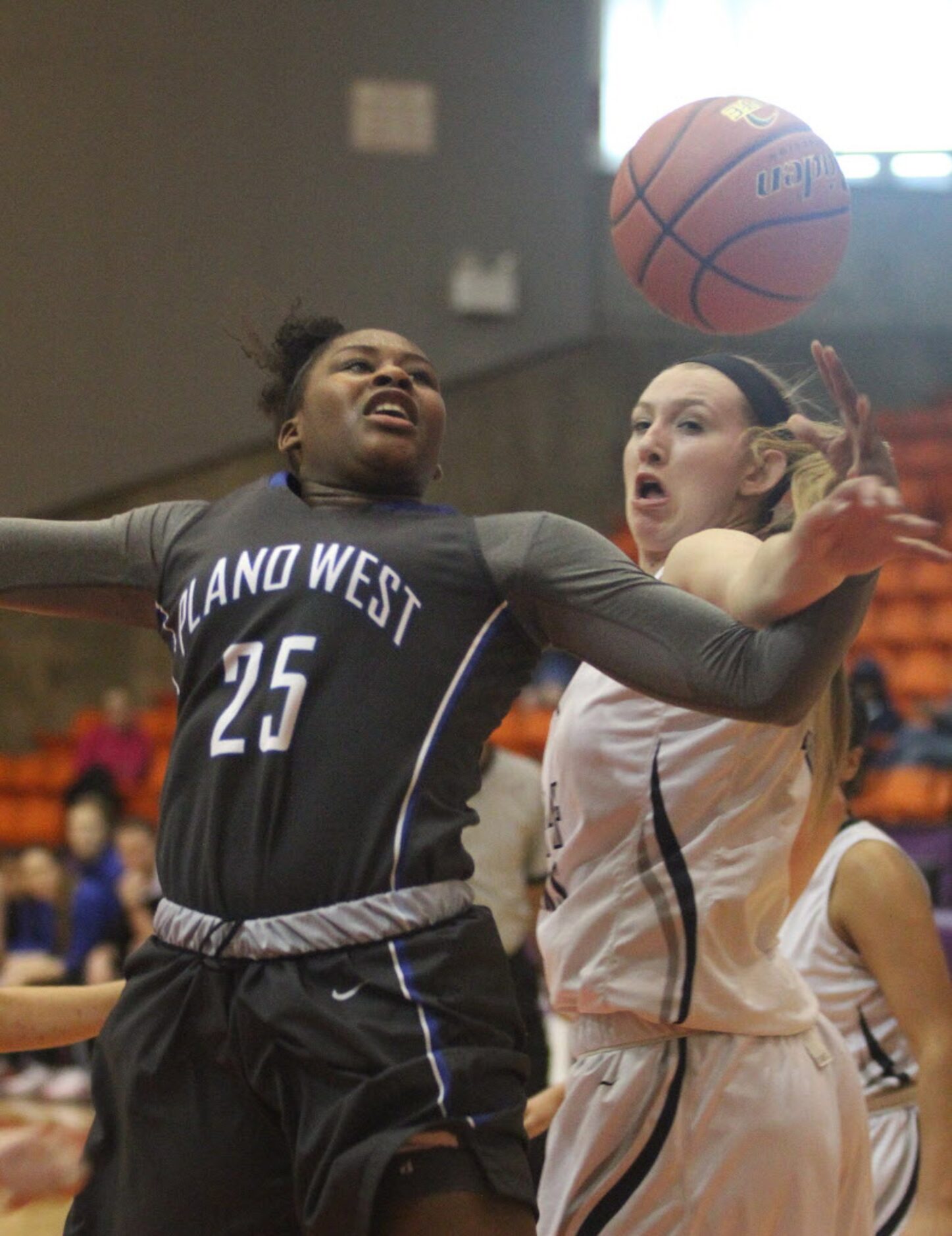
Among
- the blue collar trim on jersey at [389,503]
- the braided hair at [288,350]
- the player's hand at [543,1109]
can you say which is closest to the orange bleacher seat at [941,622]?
the player's hand at [543,1109]

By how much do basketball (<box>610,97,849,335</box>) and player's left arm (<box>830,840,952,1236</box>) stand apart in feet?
3.44

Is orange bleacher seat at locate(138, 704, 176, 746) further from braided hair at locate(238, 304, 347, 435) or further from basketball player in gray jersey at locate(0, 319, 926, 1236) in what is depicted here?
basketball player in gray jersey at locate(0, 319, 926, 1236)

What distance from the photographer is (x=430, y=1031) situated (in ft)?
5.87

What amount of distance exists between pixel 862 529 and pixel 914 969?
1356mm

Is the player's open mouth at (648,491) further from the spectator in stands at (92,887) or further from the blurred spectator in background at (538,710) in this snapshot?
the blurred spectator in background at (538,710)

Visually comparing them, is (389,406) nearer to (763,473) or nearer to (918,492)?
(763,473)

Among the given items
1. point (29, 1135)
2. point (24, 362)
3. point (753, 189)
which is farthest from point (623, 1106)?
point (24, 362)

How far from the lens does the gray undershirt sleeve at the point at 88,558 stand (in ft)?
7.07

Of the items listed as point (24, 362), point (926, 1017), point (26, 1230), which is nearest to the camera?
point (926, 1017)

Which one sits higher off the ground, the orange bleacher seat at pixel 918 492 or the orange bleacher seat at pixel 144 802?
the orange bleacher seat at pixel 918 492

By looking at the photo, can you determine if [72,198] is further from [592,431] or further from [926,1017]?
[926,1017]

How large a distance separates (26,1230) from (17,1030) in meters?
3.59

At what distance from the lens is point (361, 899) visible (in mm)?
1834

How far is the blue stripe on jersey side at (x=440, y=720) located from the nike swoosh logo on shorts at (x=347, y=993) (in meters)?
0.12
